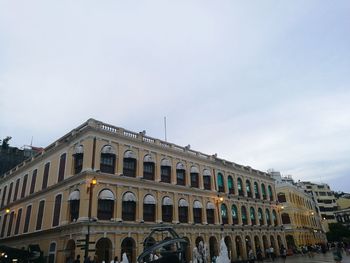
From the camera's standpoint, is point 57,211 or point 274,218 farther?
point 274,218

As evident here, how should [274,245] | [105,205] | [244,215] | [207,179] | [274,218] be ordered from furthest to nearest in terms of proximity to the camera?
[274,218] → [274,245] → [244,215] → [207,179] → [105,205]

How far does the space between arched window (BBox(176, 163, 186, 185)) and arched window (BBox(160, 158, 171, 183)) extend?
58.2 inches

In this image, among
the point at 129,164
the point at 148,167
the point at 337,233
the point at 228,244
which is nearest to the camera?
the point at 129,164

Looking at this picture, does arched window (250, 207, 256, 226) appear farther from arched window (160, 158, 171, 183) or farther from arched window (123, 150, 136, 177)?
arched window (123, 150, 136, 177)

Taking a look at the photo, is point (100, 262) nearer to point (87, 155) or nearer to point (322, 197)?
point (87, 155)

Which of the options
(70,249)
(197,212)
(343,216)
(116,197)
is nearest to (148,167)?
(116,197)

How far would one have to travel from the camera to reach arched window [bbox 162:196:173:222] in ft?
103

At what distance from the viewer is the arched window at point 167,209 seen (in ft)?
103

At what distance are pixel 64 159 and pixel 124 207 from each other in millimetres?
7442

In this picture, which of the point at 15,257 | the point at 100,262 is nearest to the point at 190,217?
the point at 100,262

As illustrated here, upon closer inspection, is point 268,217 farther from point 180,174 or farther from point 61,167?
point 61,167

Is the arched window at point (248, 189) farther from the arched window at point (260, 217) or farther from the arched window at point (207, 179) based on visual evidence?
the arched window at point (207, 179)

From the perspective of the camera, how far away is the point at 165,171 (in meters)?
33.5

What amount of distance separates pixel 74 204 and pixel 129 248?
20.4 ft
